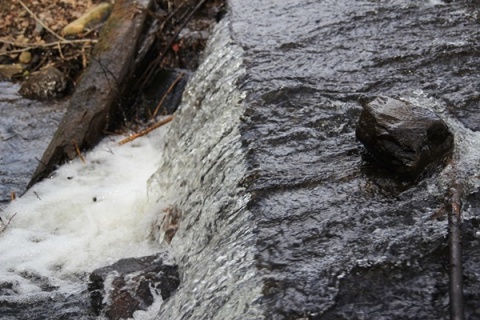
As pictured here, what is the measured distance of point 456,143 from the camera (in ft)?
10.1

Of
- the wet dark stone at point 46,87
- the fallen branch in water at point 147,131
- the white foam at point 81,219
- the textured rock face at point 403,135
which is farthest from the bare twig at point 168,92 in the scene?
the textured rock face at point 403,135

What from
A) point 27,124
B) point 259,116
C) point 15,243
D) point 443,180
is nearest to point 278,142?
point 259,116

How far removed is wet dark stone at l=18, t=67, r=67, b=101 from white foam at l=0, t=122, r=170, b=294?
124 centimetres

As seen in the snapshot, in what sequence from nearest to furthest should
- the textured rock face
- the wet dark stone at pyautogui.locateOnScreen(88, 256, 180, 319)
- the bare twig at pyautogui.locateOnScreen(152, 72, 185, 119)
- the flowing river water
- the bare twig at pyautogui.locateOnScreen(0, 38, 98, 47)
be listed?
the flowing river water, the textured rock face, the wet dark stone at pyautogui.locateOnScreen(88, 256, 180, 319), the bare twig at pyautogui.locateOnScreen(152, 72, 185, 119), the bare twig at pyautogui.locateOnScreen(0, 38, 98, 47)

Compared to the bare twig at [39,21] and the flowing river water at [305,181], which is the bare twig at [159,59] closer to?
the flowing river water at [305,181]

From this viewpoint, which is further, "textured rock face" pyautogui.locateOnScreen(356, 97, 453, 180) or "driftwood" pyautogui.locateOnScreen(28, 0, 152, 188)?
"driftwood" pyautogui.locateOnScreen(28, 0, 152, 188)

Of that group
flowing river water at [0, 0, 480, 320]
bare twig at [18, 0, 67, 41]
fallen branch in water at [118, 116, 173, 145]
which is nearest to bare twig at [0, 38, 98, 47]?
bare twig at [18, 0, 67, 41]

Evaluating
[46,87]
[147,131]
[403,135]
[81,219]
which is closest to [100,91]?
[147,131]

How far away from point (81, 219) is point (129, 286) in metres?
1.08

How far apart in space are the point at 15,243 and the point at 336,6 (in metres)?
3.12

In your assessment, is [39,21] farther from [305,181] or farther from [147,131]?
[305,181]

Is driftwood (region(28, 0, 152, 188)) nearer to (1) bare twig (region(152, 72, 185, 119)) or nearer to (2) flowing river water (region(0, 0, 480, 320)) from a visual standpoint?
(2) flowing river water (region(0, 0, 480, 320))

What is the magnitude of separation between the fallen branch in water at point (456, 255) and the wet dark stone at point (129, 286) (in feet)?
5.08

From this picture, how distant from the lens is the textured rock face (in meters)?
2.77
